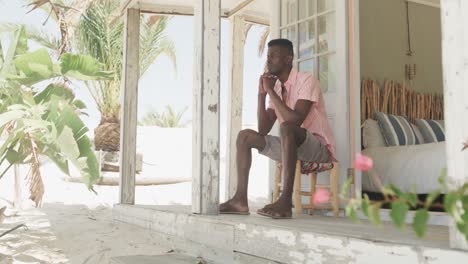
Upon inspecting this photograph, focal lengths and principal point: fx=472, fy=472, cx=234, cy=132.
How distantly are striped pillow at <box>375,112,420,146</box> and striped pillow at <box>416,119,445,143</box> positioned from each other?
17cm

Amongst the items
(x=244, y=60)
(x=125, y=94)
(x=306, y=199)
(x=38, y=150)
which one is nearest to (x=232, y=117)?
(x=244, y=60)

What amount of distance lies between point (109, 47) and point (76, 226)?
722cm

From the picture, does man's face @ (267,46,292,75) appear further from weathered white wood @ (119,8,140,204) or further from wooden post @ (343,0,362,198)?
weathered white wood @ (119,8,140,204)

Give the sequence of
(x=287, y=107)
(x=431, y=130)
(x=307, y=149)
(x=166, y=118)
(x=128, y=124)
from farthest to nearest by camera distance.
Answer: (x=166, y=118) → (x=128, y=124) → (x=431, y=130) → (x=307, y=149) → (x=287, y=107)

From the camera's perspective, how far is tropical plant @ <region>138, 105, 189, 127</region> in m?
24.3

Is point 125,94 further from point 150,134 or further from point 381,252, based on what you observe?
point 150,134

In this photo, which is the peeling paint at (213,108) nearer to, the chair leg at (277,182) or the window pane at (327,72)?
the chair leg at (277,182)

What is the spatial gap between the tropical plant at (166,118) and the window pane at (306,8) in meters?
19.6

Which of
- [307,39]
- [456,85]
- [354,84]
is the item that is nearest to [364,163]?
[456,85]

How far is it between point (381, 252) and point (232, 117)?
14.3ft

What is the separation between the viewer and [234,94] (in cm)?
615

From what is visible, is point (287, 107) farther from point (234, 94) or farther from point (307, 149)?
point (234, 94)

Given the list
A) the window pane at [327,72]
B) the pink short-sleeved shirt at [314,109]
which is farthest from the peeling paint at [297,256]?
the window pane at [327,72]

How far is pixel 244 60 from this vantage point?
20.8 ft
